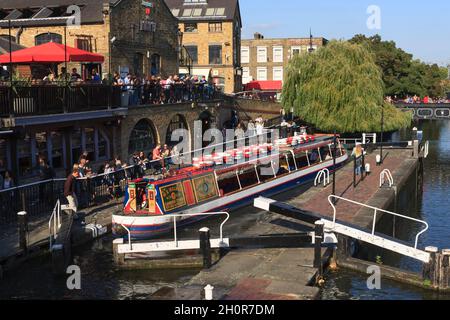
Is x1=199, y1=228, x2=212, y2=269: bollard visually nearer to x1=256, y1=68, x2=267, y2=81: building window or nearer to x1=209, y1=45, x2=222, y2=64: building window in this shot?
x1=209, y1=45, x2=222, y2=64: building window

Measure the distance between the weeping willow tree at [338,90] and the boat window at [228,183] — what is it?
17214 millimetres

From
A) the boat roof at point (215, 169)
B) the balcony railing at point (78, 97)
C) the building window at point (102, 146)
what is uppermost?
the balcony railing at point (78, 97)

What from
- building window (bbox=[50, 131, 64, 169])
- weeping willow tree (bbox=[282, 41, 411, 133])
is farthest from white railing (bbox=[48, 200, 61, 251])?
weeping willow tree (bbox=[282, 41, 411, 133])

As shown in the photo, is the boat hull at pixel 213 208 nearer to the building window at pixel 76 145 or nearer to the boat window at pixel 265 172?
the boat window at pixel 265 172

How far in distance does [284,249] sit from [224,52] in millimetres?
37908

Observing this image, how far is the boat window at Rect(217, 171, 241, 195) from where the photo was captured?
69.8 feet

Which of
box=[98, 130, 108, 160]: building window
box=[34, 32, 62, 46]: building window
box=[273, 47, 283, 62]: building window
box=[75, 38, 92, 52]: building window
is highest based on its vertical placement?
box=[273, 47, 283, 62]: building window

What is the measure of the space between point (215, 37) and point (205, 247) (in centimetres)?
3984

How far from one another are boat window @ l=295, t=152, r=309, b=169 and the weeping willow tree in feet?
34.9

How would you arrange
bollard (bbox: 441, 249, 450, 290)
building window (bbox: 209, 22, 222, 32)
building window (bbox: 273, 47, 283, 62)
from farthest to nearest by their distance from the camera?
building window (bbox: 273, 47, 283, 62) < building window (bbox: 209, 22, 222, 32) < bollard (bbox: 441, 249, 450, 290)

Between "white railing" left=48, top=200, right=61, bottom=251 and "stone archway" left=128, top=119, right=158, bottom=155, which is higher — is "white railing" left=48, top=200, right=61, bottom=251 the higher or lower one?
the lower one

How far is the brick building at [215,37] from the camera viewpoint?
51.3 metres

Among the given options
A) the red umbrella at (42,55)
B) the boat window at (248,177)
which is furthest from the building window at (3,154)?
the boat window at (248,177)

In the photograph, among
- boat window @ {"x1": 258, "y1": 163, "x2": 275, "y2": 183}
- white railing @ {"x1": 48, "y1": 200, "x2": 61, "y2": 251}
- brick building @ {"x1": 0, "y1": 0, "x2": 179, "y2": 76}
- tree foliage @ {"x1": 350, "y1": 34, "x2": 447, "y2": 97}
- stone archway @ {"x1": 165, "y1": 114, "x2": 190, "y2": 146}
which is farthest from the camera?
tree foliage @ {"x1": 350, "y1": 34, "x2": 447, "y2": 97}
